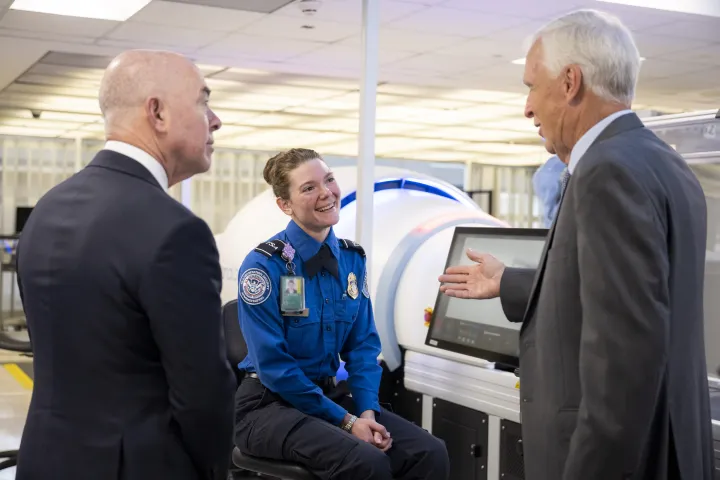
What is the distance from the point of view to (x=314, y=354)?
2920 mm

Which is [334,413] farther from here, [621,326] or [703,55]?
[703,55]

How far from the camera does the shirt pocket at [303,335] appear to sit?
289cm

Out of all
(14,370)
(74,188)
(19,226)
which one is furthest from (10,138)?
(74,188)

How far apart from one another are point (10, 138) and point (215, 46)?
26.1 ft

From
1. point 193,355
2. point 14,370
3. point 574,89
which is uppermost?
point 574,89

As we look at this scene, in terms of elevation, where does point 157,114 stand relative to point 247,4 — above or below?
below

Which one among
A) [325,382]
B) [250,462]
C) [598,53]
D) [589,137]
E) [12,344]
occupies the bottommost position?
[250,462]

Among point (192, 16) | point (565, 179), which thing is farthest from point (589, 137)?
point (192, 16)

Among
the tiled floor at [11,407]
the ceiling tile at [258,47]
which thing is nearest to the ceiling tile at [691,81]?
the ceiling tile at [258,47]

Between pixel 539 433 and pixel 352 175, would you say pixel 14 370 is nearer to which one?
pixel 352 175

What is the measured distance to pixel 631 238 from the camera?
Answer: 4.55 feet

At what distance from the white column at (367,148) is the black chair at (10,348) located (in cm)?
175

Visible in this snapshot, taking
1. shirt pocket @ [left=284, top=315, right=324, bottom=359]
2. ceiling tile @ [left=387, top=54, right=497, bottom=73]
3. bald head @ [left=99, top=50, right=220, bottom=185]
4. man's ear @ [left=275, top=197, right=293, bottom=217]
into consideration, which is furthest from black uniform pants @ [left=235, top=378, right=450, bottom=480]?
ceiling tile @ [left=387, top=54, right=497, bottom=73]

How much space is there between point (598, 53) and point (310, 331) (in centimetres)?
161
